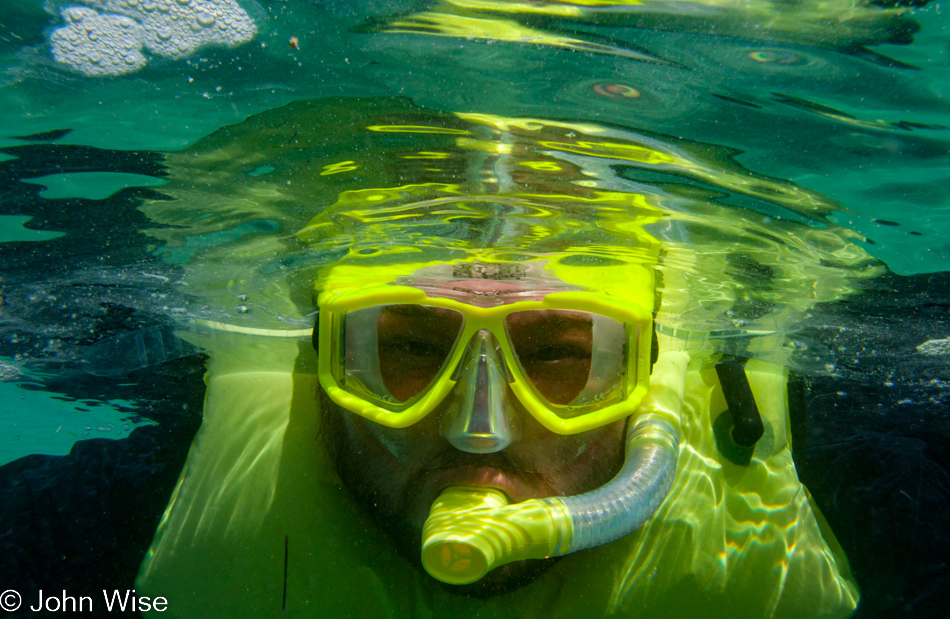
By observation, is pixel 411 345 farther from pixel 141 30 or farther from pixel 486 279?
pixel 141 30

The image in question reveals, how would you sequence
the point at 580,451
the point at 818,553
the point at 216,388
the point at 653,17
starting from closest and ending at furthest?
the point at 653,17 → the point at 580,451 → the point at 818,553 → the point at 216,388

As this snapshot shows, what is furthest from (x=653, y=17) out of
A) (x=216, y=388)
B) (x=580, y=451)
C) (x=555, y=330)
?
(x=216, y=388)

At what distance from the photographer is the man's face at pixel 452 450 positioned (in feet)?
11.7

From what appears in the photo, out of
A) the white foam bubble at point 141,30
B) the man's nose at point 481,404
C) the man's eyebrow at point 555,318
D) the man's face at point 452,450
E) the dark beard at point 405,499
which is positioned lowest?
the dark beard at point 405,499

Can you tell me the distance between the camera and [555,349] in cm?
416

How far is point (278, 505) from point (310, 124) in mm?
3151

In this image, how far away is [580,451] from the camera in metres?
4.01

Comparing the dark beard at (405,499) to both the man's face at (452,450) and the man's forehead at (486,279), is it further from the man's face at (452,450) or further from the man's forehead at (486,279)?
the man's forehead at (486,279)

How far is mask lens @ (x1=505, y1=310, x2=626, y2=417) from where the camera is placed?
4.11 m

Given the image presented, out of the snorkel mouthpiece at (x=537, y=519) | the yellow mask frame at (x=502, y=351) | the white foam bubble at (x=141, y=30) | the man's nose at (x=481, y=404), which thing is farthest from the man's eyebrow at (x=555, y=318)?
the white foam bubble at (x=141, y=30)

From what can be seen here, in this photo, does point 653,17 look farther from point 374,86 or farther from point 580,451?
point 580,451

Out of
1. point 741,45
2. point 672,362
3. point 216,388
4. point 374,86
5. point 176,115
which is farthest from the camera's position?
point 216,388

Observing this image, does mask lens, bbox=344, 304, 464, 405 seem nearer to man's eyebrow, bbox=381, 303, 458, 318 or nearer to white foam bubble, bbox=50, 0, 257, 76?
man's eyebrow, bbox=381, 303, 458, 318

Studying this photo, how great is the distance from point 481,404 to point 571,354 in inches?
40.1
